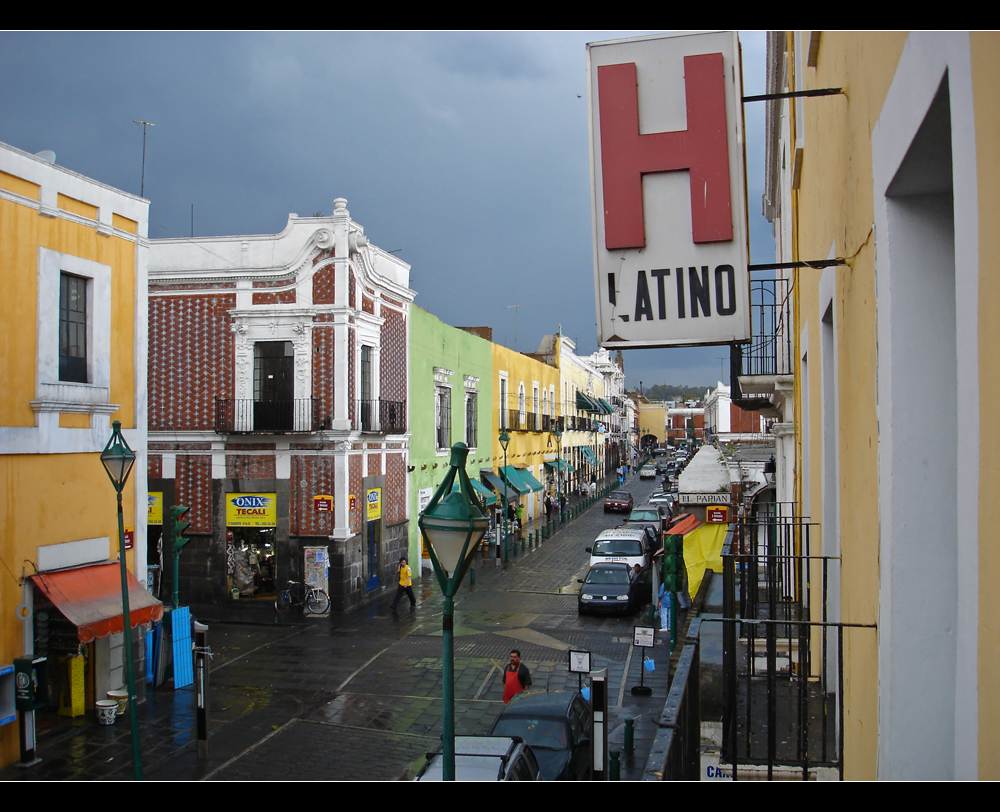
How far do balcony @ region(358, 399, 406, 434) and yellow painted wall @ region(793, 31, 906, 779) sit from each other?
18.8 meters

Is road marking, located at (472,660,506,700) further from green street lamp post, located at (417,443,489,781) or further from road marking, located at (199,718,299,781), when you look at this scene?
green street lamp post, located at (417,443,489,781)

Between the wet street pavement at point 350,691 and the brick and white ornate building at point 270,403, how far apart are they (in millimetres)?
Result: 1630

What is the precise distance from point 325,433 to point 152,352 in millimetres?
6006

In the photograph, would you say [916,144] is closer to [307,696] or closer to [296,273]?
[307,696]

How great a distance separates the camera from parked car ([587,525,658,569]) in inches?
936

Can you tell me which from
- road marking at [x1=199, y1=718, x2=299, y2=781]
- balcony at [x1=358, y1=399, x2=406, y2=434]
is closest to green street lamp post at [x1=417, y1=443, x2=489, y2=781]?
road marking at [x1=199, y1=718, x2=299, y2=781]

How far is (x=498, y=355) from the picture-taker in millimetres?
38344

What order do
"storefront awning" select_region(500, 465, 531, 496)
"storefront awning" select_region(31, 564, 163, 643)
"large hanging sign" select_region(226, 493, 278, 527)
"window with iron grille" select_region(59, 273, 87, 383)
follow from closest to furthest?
1. "storefront awning" select_region(31, 564, 163, 643)
2. "window with iron grille" select_region(59, 273, 87, 383)
3. "large hanging sign" select_region(226, 493, 278, 527)
4. "storefront awning" select_region(500, 465, 531, 496)

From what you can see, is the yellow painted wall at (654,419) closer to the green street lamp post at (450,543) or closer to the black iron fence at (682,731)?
the black iron fence at (682,731)

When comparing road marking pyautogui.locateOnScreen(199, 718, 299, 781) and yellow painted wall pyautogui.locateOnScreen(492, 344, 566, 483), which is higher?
yellow painted wall pyautogui.locateOnScreen(492, 344, 566, 483)

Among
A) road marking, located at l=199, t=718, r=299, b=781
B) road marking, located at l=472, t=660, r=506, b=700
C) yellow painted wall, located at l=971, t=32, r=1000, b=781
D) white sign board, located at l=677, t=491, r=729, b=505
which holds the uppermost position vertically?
yellow painted wall, located at l=971, t=32, r=1000, b=781

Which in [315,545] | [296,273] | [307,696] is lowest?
[307,696]

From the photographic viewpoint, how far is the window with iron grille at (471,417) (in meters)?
33.4

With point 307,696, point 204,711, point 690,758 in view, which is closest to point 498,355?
point 307,696
